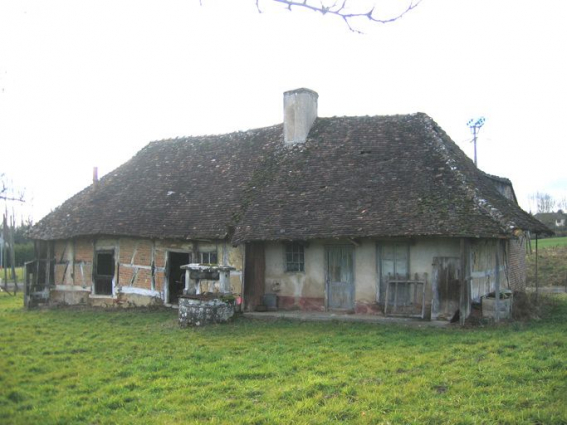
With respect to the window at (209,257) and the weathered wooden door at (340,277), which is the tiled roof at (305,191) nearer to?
the window at (209,257)

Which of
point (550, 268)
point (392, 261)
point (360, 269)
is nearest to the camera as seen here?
point (392, 261)

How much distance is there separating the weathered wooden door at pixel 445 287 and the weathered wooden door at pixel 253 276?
192 inches

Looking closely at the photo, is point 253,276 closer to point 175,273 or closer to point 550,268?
point 175,273

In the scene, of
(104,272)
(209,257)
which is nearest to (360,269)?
(209,257)

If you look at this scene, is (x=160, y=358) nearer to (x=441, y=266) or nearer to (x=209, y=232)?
(x=209, y=232)

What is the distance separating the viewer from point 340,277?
1455 cm

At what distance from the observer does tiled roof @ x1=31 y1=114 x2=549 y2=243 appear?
43.5ft

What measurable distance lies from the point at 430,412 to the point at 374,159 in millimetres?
10265

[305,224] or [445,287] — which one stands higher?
[305,224]

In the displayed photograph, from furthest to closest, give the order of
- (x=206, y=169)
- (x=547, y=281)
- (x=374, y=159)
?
(x=547, y=281) < (x=206, y=169) < (x=374, y=159)

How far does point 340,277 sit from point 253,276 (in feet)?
8.19

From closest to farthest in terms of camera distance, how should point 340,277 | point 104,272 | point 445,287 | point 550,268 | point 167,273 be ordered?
1. point 445,287
2. point 340,277
3. point 167,273
4. point 104,272
5. point 550,268

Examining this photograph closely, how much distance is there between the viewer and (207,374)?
828cm

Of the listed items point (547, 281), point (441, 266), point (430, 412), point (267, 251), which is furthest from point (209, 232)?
point (547, 281)
